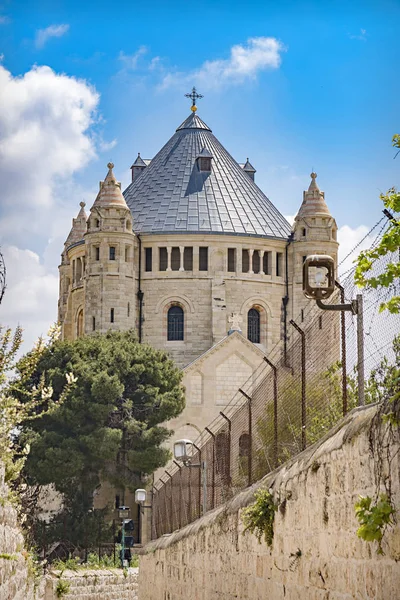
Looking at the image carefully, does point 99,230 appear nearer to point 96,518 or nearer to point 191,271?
point 191,271

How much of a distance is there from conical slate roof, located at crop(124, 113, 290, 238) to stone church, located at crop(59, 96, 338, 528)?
13cm

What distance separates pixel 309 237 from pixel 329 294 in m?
68.6

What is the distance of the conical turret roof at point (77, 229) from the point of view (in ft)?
290

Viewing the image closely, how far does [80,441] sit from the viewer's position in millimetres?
57281

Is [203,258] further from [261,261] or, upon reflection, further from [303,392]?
[303,392]

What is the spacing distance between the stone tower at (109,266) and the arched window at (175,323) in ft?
8.68

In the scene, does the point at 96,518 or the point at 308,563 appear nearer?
the point at 308,563

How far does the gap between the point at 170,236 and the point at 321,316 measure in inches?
2564

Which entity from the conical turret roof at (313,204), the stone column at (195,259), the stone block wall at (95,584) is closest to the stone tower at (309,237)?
the conical turret roof at (313,204)

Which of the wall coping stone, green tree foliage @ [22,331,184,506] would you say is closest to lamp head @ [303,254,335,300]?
the wall coping stone

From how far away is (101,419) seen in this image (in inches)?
2304

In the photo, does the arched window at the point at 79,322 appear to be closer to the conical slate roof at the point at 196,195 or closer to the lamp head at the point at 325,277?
the conical slate roof at the point at 196,195

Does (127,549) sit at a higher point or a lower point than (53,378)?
lower

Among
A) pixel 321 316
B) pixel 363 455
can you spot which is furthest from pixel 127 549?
pixel 363 455
